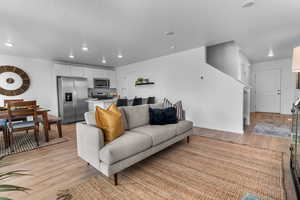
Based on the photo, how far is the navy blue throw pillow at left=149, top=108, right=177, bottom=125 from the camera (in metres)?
2.90

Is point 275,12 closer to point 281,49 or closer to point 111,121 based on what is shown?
point 281,49

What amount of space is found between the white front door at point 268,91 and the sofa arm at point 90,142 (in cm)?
722

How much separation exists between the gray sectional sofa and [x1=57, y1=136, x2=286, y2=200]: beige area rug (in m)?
0.21

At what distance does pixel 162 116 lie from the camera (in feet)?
9.58

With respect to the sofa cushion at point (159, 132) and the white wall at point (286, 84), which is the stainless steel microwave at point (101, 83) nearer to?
the sofa cushion at point (159, 132)

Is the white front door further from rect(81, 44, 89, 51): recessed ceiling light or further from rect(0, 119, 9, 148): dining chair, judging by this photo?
rect(0, 119, 9, 148): dining chair

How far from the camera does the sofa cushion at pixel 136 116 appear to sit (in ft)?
8.93

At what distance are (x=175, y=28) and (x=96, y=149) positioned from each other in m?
2.73

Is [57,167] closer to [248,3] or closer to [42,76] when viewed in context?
[248,3]

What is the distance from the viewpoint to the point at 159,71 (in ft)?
18.1

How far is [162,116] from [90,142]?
4.68 feet

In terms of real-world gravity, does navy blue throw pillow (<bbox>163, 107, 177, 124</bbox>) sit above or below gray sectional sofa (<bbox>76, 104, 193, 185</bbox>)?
above

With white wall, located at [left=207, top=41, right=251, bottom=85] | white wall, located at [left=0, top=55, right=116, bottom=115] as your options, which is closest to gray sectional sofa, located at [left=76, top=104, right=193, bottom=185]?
white wall, located at [left=207, top=41, right=251, bottom=85]

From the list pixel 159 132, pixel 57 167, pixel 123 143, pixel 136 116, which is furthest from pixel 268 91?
pixel 57 167
